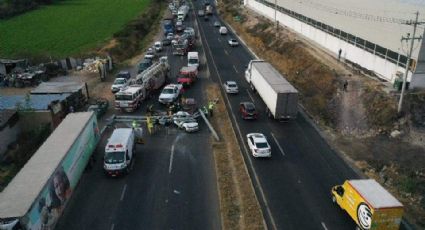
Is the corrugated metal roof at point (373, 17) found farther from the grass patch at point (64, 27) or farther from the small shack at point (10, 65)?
the small shack at point (10, 65)

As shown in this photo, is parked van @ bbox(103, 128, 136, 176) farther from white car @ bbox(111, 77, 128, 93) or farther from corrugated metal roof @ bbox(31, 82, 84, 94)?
white car @ bbox(111, 77, 128, 93)

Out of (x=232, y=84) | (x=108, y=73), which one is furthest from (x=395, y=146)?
(x=108, y=73)

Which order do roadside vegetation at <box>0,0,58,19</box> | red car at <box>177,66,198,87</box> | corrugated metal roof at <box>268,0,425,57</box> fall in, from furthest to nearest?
roadside vegetation at <box>0,0,58,19</box> → red car at <box>177,66,198,87</box> → corrugated metal roof at <box>268,0,425,57</box>

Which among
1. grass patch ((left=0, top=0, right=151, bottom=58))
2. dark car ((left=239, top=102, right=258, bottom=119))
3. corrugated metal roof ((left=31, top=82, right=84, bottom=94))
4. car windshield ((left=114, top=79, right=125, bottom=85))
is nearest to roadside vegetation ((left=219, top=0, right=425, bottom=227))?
dark car ((left=239, top=102, right=258, bottom=119))

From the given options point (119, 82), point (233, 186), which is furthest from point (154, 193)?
point (119, 82)

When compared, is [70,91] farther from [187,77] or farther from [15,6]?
[15,6]

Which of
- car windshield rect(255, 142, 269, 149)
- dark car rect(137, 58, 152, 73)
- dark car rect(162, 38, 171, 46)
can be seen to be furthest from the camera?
dark car rect(162, 38, 171, 46)

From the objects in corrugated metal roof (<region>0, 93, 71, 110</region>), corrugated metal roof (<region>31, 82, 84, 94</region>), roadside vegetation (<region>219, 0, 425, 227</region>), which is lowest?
roadside vegetation (<region>219, 0, 425, 227</region>)
